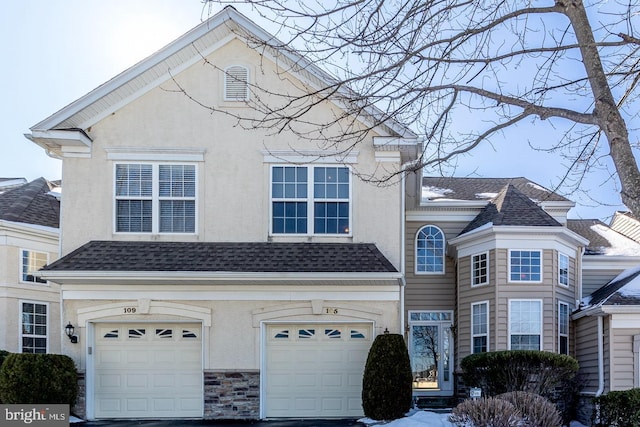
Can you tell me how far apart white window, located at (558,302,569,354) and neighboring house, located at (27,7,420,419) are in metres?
5.36

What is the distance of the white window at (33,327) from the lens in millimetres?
16719

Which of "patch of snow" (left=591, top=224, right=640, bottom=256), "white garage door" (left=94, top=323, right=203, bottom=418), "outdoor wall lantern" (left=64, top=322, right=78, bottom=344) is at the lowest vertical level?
"white garage door" (left=94, top=323, right=203, bottom=418)

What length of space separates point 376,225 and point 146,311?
4988 mm

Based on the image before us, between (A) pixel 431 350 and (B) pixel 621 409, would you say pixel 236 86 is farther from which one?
(B) pixel 621 409

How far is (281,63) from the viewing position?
14391mm

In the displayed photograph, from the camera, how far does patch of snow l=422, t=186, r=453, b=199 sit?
19.6 metres

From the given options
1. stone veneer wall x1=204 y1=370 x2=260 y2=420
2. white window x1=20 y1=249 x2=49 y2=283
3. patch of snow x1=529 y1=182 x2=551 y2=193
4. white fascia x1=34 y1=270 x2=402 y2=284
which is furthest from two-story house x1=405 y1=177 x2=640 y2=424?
white window x1=20 y1=249 x2=49 y2=283

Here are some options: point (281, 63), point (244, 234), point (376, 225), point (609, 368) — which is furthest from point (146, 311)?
point (609, 368)

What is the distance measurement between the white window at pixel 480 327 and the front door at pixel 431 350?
1298 mm

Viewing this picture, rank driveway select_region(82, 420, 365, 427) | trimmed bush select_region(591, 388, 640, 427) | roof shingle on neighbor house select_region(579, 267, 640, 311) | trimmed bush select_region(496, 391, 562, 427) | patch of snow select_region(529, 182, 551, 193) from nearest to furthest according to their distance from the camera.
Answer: trimmed bush select_region(496, 391, 562, 427)
trimmed bush select_region(591, 388, 640, 427)
driveway select_region(82, 420, 365, 427)
roof shingle on neighbor house select_region(579, 267, 640, 311)
patch of snow select_region(529, 182, 551, 193)

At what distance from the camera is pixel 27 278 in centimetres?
1694

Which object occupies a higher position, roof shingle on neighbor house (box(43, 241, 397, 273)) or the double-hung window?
the double-hung window

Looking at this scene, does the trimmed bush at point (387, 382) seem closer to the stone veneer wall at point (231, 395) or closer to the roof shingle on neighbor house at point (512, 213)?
the stone veneer wall at point (231, 395)

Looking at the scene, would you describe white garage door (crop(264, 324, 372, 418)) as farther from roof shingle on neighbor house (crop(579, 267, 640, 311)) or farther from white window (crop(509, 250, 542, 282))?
roof shingle on neighbor house (crop(579, 267, 640, 311))
